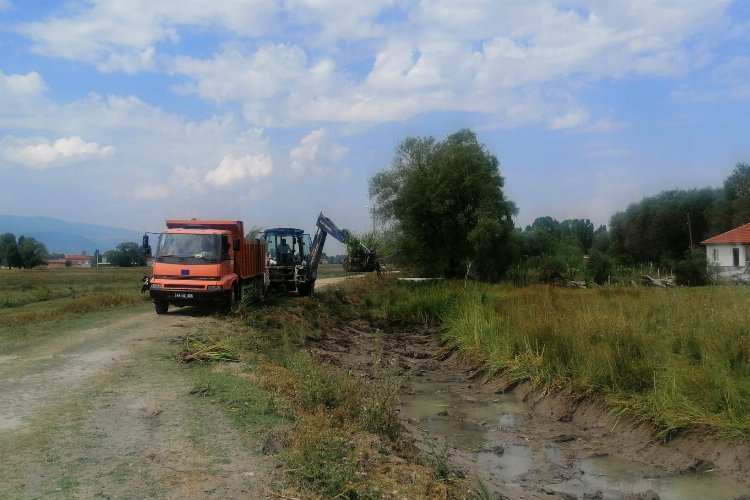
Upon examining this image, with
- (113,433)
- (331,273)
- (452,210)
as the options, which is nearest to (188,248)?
(113,433)

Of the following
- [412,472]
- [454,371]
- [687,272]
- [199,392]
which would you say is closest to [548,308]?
[454,371]

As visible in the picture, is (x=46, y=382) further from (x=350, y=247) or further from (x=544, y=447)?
(x=350, y=247)

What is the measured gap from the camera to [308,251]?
28.3 metres

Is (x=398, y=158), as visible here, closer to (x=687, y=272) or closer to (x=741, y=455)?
(x=687, y=272)

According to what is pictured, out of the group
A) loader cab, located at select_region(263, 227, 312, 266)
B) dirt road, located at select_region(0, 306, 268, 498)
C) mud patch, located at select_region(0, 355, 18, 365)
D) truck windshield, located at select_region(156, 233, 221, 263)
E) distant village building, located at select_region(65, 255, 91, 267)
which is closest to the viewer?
dirt road, located at select_region(0, 306, 268, 498)

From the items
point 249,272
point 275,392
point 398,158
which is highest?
point 398,158

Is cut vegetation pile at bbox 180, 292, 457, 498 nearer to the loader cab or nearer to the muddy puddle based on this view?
the muddy puddle

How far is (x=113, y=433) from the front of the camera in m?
7.24

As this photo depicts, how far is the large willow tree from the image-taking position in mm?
42156

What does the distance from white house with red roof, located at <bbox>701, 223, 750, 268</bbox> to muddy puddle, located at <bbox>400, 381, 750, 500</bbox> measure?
4451 cm

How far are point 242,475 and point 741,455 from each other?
20.6ft

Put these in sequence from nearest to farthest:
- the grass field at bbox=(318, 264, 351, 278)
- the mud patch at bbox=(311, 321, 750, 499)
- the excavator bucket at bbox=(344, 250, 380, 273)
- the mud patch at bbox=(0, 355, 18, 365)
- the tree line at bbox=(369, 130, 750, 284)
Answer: the mud patch at bbox=(311, 321, 750, 499) → the mud patch at bbox=(0, 355, 18, 365) → the excavator bucket at bbox=(344, 250, 380, 273) → the tree line at bbox=(369, 130, 750, 284) → the grass field at bbox=(318, 264, 351, 278)

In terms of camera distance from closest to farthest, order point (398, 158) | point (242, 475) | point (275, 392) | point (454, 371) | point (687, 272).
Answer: point (242, 475), point (275, 392), point (454, 371), point (687, 272), point (398, 158)

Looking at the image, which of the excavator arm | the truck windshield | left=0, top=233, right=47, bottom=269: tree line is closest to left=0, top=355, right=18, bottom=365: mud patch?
the truck windshield
